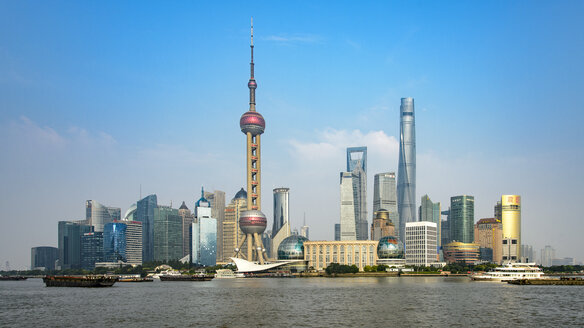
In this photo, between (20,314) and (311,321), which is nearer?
(311,321)

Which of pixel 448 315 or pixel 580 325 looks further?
pixel 448 315

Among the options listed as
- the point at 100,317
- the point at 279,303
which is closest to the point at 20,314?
the point at 100,317

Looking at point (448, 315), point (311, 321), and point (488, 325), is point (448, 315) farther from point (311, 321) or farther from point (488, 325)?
point (311, 321)

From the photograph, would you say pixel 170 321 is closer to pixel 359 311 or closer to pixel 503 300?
pixel 359 311

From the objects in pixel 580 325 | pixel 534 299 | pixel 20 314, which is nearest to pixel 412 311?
pixel 580 325

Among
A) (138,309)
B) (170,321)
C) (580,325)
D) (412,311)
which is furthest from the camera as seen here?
(138,309)

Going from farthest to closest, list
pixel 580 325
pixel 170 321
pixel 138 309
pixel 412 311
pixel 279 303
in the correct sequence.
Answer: pixel 279 303, pixel 138 309, pixel 412 311, pixel 170 321, pixel 580 325

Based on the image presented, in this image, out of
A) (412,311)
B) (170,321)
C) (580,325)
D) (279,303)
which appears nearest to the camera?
(580,325)

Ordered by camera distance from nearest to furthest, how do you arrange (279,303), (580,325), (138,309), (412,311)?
(580,325)
(412,311)
(138,309)
(279,303)
